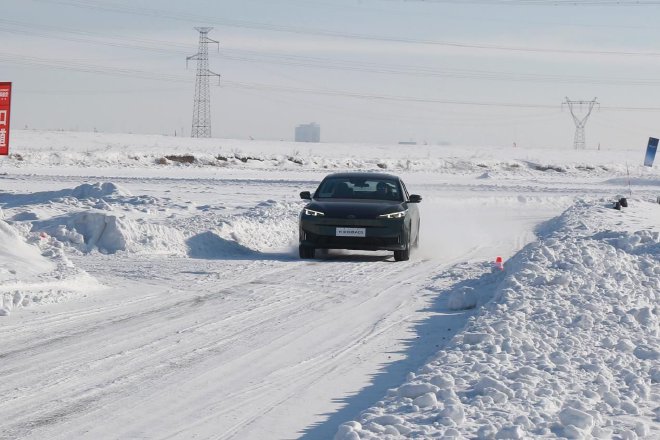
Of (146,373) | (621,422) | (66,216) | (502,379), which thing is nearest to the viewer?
(621,422)

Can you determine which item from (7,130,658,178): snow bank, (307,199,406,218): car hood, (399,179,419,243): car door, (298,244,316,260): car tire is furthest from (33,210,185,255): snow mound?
(7,130,658,178): snow bank

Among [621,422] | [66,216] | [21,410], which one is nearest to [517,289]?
[621,422]

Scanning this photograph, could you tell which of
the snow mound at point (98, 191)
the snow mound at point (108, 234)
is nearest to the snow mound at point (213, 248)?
the snow mound at point (108, 234)

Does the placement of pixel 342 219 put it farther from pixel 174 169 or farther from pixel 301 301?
pixel 174 169

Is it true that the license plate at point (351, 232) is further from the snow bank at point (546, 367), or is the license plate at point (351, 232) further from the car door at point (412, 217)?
the snow bank at point (546, 367)

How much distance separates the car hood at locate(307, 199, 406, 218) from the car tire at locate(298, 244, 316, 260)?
0.63 m

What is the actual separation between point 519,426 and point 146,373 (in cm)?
315

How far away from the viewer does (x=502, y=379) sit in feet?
24.7

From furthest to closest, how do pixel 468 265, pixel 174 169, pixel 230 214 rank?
1. pixel 174 169
2. pixel 230 214
3. pixel 468 265

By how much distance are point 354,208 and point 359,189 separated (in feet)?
4.03

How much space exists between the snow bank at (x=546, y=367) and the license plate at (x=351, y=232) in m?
4.72

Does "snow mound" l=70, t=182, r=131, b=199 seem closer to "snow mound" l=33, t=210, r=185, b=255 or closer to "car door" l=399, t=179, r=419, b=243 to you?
"snow mound" l=33, t=210, r=185, b=255

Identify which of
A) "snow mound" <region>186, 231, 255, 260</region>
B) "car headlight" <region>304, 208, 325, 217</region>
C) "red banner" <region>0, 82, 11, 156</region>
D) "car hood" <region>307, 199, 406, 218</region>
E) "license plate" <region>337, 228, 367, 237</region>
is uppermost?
"red banner" <region>0, 82, 11, 156</region>

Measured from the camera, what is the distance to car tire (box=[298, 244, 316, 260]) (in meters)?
18.3
